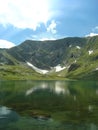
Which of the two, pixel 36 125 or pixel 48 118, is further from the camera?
pixel 48 118

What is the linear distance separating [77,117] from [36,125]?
14676mm

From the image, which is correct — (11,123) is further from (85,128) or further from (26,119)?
(85,128)

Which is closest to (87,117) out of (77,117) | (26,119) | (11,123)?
(77,117)

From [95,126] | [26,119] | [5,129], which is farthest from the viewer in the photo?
[26,119]

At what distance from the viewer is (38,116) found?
247ft

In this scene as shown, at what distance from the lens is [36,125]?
63406 mm

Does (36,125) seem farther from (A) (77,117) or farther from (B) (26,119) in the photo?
(A) (77,117)

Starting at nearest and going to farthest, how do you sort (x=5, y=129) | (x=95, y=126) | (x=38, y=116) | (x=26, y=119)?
1. (x=5, y=129)
2. (x=95, y=126)
3. (x=26, y=119)
4. (x=38, y=116)

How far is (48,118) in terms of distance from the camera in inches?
2840

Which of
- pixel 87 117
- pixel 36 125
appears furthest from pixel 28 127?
pixel 87 117

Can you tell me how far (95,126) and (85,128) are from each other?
3285 mm

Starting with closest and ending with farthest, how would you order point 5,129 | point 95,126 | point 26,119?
1. point 5,129
2. point 95,126
3. point 26,119

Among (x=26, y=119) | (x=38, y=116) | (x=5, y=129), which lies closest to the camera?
(x=5, y=129)

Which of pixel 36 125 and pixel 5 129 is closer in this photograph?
pixel 5 129
